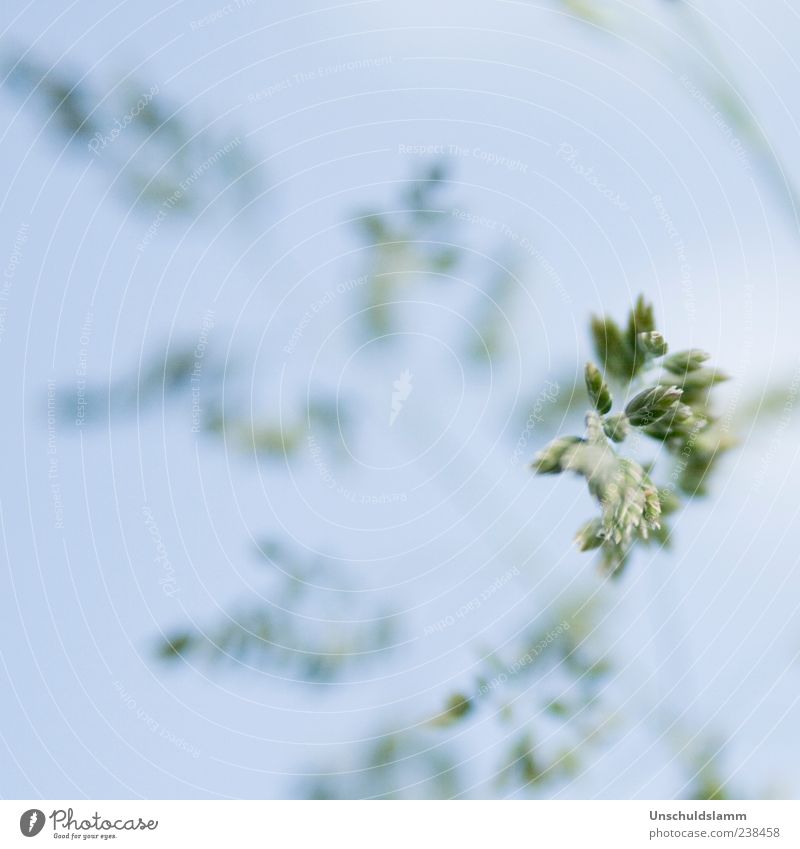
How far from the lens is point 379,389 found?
521mm

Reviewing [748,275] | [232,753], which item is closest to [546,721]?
[232,753]

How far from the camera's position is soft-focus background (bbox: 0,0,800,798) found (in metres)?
0.50

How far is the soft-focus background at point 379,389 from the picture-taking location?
1.63 ft

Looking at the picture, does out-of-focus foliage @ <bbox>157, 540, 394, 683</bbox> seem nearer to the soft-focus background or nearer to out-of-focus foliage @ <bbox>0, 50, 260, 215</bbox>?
the soft-focus background

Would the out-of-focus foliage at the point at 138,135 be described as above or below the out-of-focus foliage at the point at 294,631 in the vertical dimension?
above

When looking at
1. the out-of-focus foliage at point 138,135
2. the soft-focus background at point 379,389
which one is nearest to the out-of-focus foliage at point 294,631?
the soft-focus background at point 379,389

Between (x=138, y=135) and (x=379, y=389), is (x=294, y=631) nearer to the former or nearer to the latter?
(x=379, y=389)

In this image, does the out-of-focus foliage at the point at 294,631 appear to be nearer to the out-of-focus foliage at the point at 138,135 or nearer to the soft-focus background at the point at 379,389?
the soft-focus background at the point at 379,389

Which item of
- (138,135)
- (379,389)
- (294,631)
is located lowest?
(294,631)

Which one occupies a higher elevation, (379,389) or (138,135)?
(138,135)

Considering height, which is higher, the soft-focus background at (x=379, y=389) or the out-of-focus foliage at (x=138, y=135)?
the out-of-focus foliage at (x=138, y=135)

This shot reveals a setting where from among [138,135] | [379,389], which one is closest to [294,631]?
[379,389]
